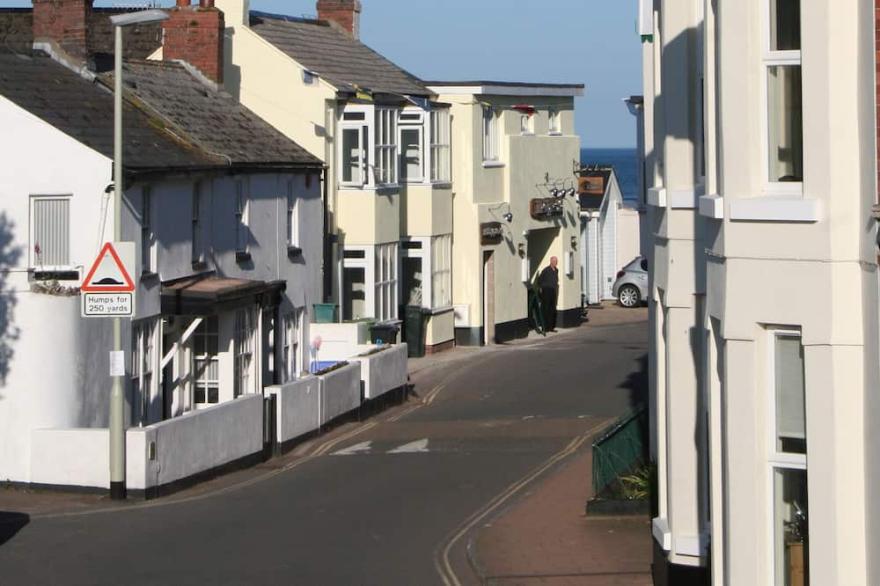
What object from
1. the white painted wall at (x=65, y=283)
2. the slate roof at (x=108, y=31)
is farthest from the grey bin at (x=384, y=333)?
the slate roof at (x=108, y=31)

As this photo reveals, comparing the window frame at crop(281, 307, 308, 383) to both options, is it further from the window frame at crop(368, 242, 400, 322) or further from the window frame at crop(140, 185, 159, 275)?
the window frame at crop(140, 185, 159, 275)

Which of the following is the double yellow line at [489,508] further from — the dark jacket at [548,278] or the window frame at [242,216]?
the dark jacket at [548,278]

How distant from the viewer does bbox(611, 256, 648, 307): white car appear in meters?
50.6

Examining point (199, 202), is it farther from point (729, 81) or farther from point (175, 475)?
point (729, 81)

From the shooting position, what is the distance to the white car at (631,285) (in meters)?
50.6

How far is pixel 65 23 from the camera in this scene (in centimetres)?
2722

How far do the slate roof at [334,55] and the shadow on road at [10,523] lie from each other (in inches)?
721

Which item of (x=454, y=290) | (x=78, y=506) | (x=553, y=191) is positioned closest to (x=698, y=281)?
(x=78, y=506)

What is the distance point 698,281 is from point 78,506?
9884mm

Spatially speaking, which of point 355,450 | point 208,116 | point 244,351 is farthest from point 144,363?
point 208,116

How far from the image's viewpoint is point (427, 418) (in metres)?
27.9

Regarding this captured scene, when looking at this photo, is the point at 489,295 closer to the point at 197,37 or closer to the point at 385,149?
the point at 385,149

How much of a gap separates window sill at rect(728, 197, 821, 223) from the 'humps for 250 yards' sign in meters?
11.3

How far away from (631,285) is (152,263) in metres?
28.9
